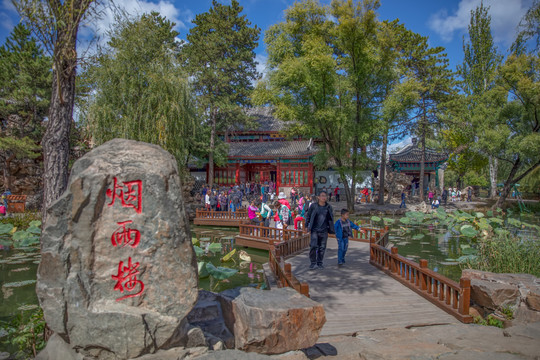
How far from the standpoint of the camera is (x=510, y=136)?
1803cm

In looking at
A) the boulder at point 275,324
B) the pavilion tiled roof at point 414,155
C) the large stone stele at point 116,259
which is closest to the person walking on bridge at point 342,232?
the boulder at point 275,324

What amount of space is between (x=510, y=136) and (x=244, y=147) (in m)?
17.2

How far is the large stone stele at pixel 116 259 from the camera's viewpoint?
251 centimetres

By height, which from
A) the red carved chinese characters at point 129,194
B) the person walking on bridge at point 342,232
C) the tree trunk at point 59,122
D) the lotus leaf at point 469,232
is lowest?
the lotus leaf at point 469,232

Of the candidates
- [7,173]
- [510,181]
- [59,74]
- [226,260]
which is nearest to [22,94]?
[7,173]

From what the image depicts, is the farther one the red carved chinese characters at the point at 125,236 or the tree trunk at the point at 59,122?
the tree trunk at the point at 59,122

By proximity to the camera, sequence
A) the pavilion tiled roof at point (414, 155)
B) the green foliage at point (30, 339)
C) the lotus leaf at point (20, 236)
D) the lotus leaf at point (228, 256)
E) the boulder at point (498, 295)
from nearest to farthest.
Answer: the green foliage at point (30, 339) → the boulder at point (498, 295) → the lotus leaf at point (228, 256) → the lotus leaf at point (20, 236) → the pavilion tiled roof at point (414, 155)

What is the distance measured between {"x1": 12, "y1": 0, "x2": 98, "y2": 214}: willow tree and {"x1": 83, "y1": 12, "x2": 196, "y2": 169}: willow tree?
8179 mm

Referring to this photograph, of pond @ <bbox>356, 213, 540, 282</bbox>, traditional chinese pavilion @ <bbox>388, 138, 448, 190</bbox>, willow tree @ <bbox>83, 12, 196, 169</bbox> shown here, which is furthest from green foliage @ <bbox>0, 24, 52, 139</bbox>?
traditional chinese pavilion @ <bbox>388, 138, 448, 190</bbox>

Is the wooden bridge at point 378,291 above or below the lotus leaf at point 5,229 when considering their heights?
below

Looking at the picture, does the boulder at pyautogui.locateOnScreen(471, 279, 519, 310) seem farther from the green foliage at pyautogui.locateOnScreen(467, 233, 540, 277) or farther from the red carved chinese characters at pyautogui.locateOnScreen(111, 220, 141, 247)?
the red carved chinese characters at pyautogui.locateOnScreen(111, 220, 141, 247)

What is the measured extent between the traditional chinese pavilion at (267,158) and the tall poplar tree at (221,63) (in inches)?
83.1

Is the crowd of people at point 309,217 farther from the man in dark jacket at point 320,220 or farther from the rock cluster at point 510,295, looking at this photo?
the rock cluster at point 510,295

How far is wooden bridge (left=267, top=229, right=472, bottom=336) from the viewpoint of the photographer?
14.0ft
